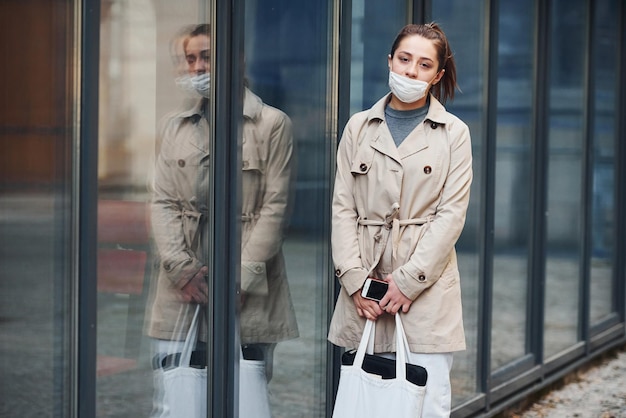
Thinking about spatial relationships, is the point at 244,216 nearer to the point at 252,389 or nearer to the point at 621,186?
the point at 252,389

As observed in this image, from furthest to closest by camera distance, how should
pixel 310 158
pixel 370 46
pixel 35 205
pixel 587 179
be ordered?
pixel 587 179 < pixel 370 46 < pixel 310 158 < pixel 35 205

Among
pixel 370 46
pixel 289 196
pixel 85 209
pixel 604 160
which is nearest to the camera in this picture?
pixel 85 209

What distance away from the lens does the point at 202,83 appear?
417 cm

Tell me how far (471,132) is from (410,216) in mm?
2287

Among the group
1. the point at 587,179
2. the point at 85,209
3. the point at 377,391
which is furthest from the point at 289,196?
the point at 587,179

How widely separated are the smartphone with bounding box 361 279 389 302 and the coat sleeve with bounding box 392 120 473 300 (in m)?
0.05

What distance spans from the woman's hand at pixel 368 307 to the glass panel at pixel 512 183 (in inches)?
110

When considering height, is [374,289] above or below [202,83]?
below

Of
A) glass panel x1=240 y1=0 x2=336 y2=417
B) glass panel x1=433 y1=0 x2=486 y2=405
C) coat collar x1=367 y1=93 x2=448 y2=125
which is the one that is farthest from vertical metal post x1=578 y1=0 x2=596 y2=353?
coat collar x1=367 y1=93 x2=448 y2=125

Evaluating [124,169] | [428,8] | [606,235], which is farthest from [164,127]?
[606,235]

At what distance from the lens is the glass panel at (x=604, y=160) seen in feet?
28.1

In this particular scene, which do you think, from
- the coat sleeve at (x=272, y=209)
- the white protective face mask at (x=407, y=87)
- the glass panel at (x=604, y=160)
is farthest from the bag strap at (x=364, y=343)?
the glass panel at (x=604, y=160)

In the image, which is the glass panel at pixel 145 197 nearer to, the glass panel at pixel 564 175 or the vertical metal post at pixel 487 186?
the vertical metal post at pixel 487 186

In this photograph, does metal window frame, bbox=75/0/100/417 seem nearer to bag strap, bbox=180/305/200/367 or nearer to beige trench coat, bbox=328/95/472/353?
bag strap, bbox=180/305/200/367
